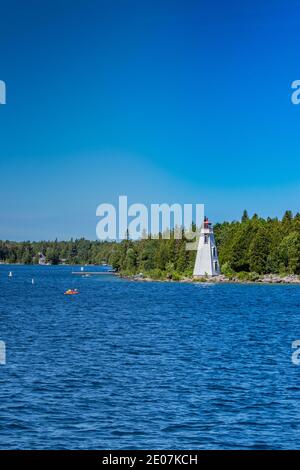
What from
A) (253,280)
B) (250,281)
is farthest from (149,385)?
(250,281)

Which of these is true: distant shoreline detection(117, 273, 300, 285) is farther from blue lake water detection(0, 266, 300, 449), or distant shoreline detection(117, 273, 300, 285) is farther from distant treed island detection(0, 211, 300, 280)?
blue lake water detection(0, 266, 300, 449)

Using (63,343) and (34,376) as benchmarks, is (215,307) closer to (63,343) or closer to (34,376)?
(63,343)

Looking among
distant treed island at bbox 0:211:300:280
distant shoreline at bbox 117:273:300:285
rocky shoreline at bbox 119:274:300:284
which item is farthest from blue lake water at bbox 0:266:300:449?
distant treed island at bbox 0:211:300:280

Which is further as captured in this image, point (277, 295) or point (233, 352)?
point (277, 295)

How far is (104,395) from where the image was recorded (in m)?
32.7

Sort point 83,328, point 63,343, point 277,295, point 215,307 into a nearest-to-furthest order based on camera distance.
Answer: point 63,343 → point 83,328 → point 215,307 → point 277,295

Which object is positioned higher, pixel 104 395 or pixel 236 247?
pixel 236 247

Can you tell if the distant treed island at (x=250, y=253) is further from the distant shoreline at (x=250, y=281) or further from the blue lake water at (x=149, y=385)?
the blue lake water at (x=149, y=385)

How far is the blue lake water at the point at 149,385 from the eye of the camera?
26.4 m

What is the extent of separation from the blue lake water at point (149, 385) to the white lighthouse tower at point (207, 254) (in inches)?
3341

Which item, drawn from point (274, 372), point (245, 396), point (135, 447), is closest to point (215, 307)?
point (274, 372)

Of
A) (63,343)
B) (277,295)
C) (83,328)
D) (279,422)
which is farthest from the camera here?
(277,295)

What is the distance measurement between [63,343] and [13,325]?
1482cm

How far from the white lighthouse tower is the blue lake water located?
84854 millimetres
